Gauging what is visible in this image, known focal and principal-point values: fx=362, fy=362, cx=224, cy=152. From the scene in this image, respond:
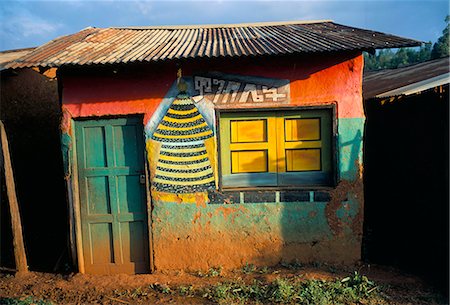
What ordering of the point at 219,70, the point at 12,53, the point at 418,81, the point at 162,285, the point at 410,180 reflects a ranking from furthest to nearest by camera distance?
the point at 12,53
the point at 418,81
the point at 410,180
the point at 219,70
the point at 162,285

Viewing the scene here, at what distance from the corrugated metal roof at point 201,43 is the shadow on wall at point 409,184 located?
1.15m

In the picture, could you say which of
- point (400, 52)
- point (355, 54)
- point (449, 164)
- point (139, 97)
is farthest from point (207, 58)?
point (400, 52)

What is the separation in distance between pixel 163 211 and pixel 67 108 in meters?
1.96

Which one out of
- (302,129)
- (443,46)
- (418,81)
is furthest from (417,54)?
(302,129)

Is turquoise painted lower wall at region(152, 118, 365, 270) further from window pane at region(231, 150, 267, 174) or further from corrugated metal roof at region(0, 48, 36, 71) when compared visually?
corrugated metal roof at region(0, 48, 36, 71)

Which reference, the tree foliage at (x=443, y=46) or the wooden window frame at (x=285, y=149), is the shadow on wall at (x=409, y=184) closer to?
the wooden window frame at (x=285, y=149)

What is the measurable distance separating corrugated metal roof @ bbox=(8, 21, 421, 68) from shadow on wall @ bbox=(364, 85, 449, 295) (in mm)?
1152

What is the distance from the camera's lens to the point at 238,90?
4996mm

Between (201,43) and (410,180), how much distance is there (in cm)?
364

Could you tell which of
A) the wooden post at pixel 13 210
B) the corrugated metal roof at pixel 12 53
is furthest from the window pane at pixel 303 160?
the corrugated metal roof at pixel 12 53

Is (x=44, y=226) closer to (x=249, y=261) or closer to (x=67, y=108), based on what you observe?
(x=67, y=108)

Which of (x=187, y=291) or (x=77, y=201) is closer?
(x=187, y=291)

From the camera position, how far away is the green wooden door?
16.7 feet

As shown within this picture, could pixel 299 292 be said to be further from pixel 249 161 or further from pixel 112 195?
pixel 112 195
